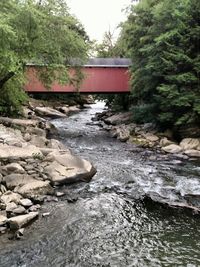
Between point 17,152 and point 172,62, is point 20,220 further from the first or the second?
point 172,62

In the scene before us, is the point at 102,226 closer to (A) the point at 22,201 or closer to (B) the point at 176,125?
(A) the point at 22,201

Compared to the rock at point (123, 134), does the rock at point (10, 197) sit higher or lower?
higher

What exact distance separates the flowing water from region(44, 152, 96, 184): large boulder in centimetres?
32

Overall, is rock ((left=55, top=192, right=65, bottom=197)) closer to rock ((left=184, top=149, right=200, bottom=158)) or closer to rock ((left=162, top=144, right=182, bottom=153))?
rock ((left=184, top=149, right=200, bottom=158))

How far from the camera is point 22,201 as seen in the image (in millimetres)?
9688

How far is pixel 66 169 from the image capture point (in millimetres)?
12141

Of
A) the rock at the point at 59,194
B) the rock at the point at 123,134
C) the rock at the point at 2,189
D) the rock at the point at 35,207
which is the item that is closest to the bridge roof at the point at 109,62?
the rock at the point at 123,134

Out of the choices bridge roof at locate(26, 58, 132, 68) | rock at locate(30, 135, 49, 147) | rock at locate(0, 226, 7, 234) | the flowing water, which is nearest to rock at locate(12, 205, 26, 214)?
the flowing water

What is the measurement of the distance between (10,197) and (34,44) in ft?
32.5

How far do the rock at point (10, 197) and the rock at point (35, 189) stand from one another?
0.24 metres

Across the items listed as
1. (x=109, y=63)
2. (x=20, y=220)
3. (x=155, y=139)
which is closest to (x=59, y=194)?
(x=20, y=220)

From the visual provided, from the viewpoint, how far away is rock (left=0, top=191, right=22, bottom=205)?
959cm

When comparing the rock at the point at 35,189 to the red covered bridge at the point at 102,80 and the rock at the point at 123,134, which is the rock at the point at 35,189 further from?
the red covered bridge at the point at 102,80

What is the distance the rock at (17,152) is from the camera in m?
11.8
